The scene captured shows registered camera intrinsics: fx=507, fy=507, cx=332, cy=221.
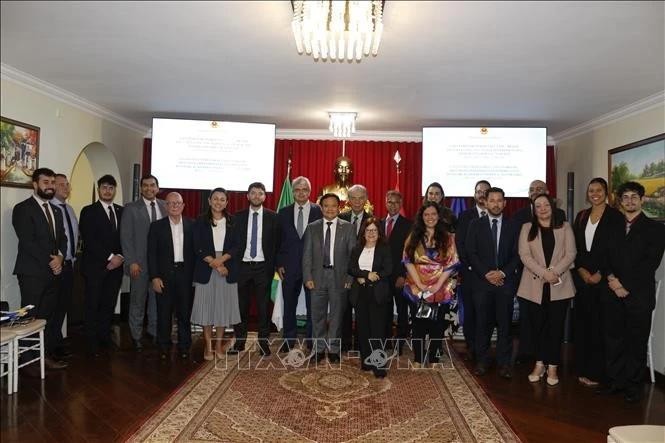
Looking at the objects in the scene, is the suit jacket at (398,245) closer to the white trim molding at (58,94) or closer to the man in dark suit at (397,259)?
the man in dark suit at (397,259)

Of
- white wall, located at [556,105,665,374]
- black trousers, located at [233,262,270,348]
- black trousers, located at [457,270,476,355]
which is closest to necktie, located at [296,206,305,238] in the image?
black trousers, located at [233,262,270,348]

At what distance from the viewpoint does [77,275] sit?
20.3 feet

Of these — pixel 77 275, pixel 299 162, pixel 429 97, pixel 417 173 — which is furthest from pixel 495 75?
pixel 77 275

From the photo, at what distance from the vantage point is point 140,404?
11.5 feet

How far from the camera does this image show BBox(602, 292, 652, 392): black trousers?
3.85 m

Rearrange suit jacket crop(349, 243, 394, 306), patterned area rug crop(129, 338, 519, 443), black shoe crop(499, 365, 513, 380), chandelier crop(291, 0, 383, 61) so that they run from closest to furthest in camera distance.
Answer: chandelier crop(291, 0, 383, 61) < patterned area rug crop(129, 338, 519, 443) < suit jacket crop(349, 243, 394, 306) < black shoe crop(499, 365, 513, 380)

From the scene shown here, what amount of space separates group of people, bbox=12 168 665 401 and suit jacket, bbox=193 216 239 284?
1 cm

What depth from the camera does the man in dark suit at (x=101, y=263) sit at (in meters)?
4.75

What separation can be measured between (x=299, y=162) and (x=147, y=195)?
8.99 ft

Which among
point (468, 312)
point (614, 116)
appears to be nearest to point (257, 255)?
point (468, 312)

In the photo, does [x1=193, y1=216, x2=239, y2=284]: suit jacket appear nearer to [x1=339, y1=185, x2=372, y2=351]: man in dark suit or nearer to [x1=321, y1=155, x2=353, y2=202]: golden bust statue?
[x1=339, y1=185, x2=372, y2=351]: man in dark suit

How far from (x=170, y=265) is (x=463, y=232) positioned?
8.86ft

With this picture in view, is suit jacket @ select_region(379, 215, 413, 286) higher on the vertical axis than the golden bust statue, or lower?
lower

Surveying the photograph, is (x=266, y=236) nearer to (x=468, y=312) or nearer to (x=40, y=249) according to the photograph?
(x=40, y=249)
